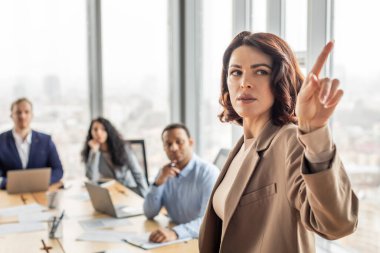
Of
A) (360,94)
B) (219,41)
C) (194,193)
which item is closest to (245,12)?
(219,41)

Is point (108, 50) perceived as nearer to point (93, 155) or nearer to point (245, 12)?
point (93, 155)

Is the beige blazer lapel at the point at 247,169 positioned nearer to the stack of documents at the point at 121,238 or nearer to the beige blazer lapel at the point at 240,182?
the beige blazer lapel at the point at 240,182

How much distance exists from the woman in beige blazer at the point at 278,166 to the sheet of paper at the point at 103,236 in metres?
0.99

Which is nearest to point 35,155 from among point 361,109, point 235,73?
point 361,109

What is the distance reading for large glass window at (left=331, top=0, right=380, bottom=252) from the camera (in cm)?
266

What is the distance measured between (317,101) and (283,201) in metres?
0.34

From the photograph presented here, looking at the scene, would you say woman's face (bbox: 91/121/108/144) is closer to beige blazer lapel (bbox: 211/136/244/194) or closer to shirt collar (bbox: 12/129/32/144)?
shirt collar (bbox: 12/129/32/144)

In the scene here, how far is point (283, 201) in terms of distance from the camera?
1.25m

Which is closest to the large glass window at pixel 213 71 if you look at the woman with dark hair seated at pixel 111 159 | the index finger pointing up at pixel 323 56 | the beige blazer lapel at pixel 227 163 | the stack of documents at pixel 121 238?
the woman with dark hair seated at pixel 111 159

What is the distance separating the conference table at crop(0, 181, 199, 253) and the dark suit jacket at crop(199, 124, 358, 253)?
38.2 inches

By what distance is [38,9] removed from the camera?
503 centimetres

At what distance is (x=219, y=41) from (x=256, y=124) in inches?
129

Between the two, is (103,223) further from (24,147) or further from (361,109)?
(24,147)

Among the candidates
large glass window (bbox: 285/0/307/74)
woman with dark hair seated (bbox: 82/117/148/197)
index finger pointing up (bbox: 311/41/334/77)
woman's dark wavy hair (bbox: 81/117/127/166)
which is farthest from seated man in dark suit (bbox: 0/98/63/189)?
index finger pointing up (bbox: 311/41/334/77)
